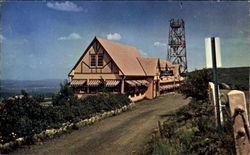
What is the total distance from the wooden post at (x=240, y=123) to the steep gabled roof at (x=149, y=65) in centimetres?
2708

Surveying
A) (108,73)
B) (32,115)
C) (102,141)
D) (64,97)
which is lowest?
(102,141)

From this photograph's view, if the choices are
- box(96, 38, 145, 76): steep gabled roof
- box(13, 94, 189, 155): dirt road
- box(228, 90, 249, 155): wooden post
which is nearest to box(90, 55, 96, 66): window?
box(96, 38, 145, 76): steep gabled roof

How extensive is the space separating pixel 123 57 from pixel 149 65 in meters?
4.89

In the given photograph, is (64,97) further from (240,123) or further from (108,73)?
(240,123)

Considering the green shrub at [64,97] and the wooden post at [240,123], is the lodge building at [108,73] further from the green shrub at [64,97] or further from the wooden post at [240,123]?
the wooden post at [240,123]

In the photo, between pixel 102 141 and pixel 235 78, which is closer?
pixel 102 141

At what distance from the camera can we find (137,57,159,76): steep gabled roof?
3309 cm

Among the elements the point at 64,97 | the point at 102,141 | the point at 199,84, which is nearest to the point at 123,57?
the point at 64,97

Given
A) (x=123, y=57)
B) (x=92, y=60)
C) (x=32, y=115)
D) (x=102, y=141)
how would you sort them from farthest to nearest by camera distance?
(x=123, y=57), (x=92, y=60), (x=32, y=115), (x=102, y=141)

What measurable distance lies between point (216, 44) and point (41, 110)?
9.35 metres

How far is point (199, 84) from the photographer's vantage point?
1530 centimetres

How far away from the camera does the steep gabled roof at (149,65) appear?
109 ft

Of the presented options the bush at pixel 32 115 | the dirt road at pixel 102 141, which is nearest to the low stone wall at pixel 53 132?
the bush at pixel 32 115

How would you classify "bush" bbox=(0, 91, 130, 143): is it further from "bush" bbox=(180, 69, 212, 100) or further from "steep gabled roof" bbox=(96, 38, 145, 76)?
"steep gabled roof" bbox=(96, 38, 145, 76)
